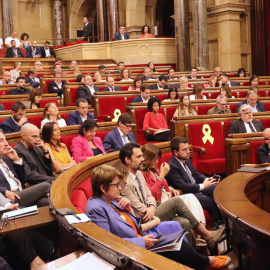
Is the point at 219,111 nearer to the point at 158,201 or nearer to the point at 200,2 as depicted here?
the point at 158,201

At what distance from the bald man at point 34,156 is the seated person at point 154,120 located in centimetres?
183

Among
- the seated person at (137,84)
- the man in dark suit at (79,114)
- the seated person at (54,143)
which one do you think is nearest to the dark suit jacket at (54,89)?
the seated person at (137,84)

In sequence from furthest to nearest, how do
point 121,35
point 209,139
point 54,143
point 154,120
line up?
point 121,35 → point 154,120 → point 209,139 → point 54,143

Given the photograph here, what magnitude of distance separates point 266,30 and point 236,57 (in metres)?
0.85

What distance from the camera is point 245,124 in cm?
460

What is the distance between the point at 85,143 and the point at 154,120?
144 centimetres

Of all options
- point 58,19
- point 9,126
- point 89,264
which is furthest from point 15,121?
point 58,19

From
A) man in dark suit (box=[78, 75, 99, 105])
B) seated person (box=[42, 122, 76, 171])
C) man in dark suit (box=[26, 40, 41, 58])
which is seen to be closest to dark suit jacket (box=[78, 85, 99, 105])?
man in dark suit (box=[78, 75, 99, 105])

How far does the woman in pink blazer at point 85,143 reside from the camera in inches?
149

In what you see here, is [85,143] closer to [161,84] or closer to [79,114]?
[79,114]

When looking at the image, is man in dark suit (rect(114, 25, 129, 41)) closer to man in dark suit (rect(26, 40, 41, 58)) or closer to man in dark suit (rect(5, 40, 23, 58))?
man in dark suit (rect(26, 40, 41, 58))

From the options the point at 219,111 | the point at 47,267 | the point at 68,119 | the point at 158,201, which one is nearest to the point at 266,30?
the point at 219,111

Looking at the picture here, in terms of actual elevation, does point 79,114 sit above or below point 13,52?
below

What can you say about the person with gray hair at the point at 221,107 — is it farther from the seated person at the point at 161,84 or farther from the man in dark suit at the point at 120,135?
the seated person at the point at 161,84
